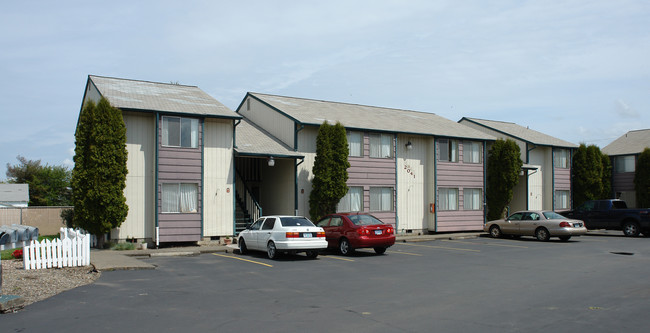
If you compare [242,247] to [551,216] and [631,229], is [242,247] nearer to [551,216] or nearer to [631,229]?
[551,216]

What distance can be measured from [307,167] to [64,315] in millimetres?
16482

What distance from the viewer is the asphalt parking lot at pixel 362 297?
7.94m

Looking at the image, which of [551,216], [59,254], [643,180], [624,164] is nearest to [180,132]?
[59,254]

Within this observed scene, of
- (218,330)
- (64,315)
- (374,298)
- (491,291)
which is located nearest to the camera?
(218,330)

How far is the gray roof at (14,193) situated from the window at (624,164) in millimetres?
56270

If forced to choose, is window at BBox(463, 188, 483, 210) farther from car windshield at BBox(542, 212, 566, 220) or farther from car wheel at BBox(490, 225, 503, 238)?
car windshield at BBox(542, 212, 566, 220)

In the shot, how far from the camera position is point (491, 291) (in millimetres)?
10758

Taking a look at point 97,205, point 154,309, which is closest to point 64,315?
point 154,309

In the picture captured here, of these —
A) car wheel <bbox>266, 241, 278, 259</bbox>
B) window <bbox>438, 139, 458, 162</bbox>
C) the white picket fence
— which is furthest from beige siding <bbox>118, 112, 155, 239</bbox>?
window <bbox>438, 139, 458, 162</bbox>

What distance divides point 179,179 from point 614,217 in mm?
22337

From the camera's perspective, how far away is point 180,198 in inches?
828

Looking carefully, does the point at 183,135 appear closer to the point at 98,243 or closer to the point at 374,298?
the point at 98,243

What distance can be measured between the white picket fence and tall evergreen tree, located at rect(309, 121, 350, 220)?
11071 mm

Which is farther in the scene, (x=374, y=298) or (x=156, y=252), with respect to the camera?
(x=156, y=252)
